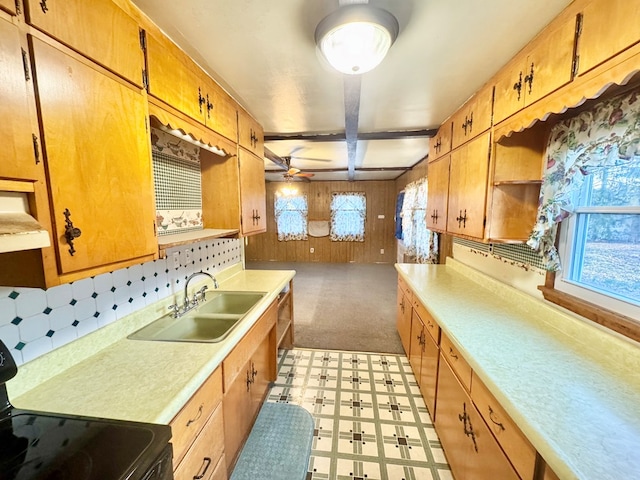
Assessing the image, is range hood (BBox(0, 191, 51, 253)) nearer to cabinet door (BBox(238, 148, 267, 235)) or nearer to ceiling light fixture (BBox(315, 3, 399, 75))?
ceiling light fixture (BBox(315, 3, 399, 75))

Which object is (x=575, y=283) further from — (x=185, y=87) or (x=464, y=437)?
(x=185, y=87)

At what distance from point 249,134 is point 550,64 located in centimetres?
192

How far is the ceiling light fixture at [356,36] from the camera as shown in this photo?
39.7 inches

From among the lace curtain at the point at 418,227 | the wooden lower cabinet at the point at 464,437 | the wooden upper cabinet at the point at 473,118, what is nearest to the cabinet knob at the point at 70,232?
the wooden lower cabinet at the point at 464,437

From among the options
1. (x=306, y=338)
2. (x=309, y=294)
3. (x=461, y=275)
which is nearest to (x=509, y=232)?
(x=461, y=275)

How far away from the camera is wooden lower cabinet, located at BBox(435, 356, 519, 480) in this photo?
3.30 feet

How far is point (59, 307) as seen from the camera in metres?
1.06

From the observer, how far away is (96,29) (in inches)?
34.7

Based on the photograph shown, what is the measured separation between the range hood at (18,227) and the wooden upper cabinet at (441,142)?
252 centimetres

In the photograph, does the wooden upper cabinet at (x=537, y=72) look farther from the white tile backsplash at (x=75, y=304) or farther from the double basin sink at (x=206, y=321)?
the white tile backsplash at (x=75, y=304)

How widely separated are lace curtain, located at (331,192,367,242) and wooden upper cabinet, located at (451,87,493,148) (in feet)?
16.0

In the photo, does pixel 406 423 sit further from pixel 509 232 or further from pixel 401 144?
pixel 401 144

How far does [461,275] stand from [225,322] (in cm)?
219

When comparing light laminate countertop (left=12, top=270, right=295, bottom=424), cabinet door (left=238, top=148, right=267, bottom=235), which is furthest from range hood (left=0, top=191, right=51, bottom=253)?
cabinet door (left=238, top=148, right=267, bottom=235)
